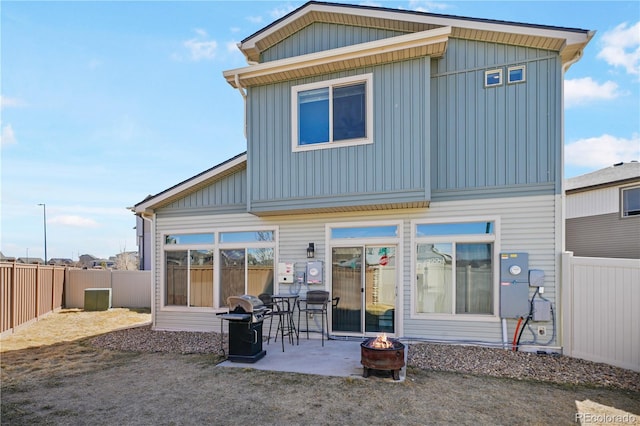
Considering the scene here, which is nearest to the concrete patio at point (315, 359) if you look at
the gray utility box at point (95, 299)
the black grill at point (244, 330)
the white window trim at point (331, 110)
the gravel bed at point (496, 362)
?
the black grill at point (244, 330)

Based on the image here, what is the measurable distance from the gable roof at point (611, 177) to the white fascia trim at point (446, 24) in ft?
27.7

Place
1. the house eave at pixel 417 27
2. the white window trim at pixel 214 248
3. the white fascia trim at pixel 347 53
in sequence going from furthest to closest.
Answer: the white window trim at pixel 214 248
the white fascia trim at pixel 347 53
the house eave at pixel 417 27

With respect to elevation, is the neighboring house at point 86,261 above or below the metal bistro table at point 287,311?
below

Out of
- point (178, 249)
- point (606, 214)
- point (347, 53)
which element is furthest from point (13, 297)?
point (606, 214)

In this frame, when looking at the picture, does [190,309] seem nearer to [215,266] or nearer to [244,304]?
[215,266]

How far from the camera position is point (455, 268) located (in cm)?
665

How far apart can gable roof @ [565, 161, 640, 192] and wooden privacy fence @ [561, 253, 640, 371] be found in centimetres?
852

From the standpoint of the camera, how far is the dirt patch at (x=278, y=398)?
3768 mm

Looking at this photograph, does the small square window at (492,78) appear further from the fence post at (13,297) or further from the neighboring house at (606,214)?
the fence post at (13,297)

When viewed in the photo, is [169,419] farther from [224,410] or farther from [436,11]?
[436,11]

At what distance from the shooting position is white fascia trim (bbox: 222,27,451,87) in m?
6.11

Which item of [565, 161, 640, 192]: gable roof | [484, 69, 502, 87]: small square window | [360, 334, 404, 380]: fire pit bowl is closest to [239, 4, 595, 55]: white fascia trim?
[484, 69, 502, 87]: small square window

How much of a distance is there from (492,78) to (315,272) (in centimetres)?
502

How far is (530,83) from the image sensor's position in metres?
6.35
